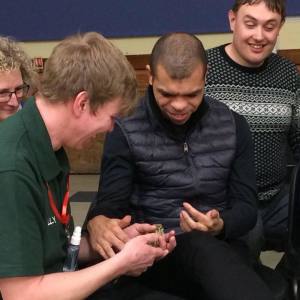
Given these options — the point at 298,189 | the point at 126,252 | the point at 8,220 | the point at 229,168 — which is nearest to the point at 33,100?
the point at 8,220

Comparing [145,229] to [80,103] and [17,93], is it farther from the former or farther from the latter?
[17,93]

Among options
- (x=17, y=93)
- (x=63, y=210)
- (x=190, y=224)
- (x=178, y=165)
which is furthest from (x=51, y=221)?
(x=17, y=93)

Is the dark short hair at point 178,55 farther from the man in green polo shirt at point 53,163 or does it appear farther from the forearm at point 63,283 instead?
the forearm at point 63,283

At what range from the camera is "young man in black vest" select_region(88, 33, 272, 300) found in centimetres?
150

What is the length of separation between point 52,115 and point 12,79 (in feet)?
2.57

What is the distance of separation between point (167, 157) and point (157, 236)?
1.14 ft

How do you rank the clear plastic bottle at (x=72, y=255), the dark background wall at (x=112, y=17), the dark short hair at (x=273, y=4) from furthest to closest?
the dark background wall at (x=112, y=17)
the dark short hair at (x=273, y=4)
the clear plastic bottle at (x=72, y=255)

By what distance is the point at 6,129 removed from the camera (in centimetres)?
110

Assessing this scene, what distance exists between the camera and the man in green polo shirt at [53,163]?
1.04 metres

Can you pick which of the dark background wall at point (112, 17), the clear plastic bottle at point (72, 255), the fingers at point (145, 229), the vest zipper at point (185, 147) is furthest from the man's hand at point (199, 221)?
the dark background wall at point (112, 17)

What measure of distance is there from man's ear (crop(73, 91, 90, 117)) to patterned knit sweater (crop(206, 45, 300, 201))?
107cm

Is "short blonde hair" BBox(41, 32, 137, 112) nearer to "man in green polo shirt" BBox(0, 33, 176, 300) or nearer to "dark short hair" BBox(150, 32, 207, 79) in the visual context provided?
"man in green polo shirt" BBox(0, 33, 176, 300)

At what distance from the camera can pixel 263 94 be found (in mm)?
2125

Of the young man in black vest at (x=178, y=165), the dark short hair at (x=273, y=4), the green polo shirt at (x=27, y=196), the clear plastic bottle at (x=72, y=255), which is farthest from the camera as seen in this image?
the dark short hair at (x=273, y=4)
